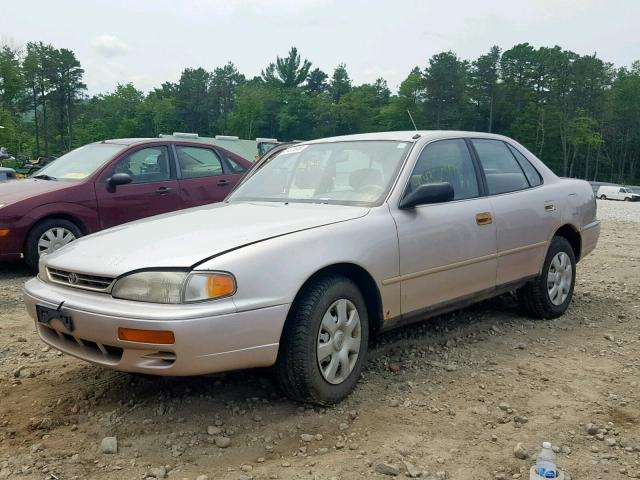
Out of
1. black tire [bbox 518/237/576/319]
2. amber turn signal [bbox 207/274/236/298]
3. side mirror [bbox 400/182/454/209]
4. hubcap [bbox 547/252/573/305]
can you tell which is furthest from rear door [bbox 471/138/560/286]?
amber turn signal [bbox 207/274/236/298]

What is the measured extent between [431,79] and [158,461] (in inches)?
3163

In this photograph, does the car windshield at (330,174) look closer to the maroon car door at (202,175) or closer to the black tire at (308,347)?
the black tire at (308,347)

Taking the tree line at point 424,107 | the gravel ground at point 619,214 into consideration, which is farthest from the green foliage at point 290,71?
the gravel ground at point 619,214

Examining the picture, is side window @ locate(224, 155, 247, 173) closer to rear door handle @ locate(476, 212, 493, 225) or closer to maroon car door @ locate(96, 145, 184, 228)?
maroon car door @ locate(96, 145, 184, 228)

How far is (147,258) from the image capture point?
3023 mm

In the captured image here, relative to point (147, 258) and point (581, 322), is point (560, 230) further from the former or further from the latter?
point (147, 258)

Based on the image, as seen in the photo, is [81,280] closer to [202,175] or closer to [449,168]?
[449,168]

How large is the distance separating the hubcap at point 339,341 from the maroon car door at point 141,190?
4.57 meters

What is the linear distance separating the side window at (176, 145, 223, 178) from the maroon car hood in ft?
4.48

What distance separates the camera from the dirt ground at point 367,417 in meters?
2.78

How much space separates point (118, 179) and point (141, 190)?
0.40m

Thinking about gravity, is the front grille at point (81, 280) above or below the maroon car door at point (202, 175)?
below

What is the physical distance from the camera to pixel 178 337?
9.11 ft

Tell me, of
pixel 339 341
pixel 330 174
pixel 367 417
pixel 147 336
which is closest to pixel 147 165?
pixel 330 174
